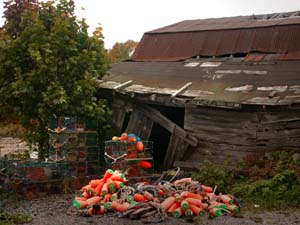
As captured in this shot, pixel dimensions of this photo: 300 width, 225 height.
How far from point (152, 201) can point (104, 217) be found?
1135 mm

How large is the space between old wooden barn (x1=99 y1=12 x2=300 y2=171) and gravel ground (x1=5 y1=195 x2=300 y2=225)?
3.77m

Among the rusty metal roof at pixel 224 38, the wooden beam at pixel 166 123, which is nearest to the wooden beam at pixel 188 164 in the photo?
the wooden beam at pixel 166 123

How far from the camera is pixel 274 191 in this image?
11.6m

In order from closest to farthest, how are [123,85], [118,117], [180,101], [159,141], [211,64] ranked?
1. [180,101]
2. [123,85]
3. [118,117]
4. [211,64]
5. [159,141]

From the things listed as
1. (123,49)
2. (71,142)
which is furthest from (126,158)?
(123,49)

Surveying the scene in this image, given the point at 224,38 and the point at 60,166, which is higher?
the point at 224,38

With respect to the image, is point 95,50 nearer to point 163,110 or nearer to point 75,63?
point 75,63

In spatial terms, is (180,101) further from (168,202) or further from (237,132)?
(168,202)

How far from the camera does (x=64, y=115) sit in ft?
47.5

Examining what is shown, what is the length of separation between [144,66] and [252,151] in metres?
8.45

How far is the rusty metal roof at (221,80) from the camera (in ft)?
46.2

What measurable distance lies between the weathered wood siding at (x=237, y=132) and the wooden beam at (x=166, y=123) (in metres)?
0.21

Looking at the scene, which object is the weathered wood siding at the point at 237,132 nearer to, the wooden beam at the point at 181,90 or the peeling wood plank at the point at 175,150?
the peeling wood plank at the point at 175,150

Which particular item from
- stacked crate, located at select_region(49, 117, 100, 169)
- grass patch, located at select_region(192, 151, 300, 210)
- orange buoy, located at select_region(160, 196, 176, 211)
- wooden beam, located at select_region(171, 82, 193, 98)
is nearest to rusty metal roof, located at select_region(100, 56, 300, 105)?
wooden beam, located at select_region(171, 82, 193, 98)
